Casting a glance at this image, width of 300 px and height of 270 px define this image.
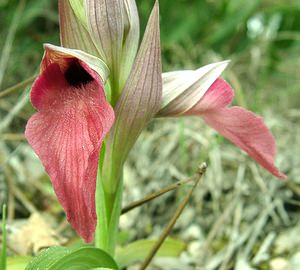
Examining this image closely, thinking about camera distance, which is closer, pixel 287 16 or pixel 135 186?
pixel 135 186

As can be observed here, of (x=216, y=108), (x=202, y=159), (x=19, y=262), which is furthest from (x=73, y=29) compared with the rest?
(x=202, y=159)

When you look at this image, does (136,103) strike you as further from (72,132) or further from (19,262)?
(19,262)

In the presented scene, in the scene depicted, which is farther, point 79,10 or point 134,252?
point 134,252

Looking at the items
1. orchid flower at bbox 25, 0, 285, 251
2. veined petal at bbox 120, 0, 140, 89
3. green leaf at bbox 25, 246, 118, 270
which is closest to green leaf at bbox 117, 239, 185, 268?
orchid flower at bbox 25, 0, 285, 251

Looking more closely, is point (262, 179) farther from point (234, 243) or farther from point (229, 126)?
point (229, 126)

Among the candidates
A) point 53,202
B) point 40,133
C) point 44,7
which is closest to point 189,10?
point 44,7

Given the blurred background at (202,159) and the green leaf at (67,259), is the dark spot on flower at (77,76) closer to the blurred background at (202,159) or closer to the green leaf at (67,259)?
the green leaf at (67,259)

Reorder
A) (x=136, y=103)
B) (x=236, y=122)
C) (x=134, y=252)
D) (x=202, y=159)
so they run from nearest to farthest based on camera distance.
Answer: (x=136, y=103) → (x=236, y=122) → (x=134, y=252) → (x=202, y=159)
